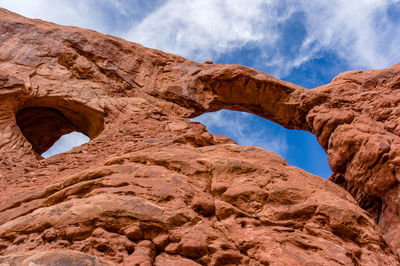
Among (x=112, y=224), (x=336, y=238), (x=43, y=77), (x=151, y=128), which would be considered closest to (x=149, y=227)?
(x=112, y=224)

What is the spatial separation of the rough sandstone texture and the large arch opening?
0.06 metres

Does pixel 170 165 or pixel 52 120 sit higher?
pixel 52 120

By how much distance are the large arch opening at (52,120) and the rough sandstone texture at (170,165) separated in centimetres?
6

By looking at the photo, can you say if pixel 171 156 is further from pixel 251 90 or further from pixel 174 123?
pixel 251 90

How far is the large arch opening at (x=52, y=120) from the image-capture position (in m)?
11.2

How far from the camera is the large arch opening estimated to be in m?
11.2

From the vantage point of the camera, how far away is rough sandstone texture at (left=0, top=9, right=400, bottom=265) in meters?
4.48

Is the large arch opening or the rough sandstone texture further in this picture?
the large arch opening

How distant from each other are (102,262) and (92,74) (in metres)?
9.41

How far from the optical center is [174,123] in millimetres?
10039

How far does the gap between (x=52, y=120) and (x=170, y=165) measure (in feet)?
27.8

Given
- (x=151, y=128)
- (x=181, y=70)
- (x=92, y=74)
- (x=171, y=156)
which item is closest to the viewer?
(x=171, y=156)

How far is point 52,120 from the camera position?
1288 cm

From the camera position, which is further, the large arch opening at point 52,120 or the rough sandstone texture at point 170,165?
the large arch opening at point 52,120
